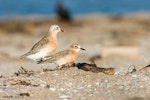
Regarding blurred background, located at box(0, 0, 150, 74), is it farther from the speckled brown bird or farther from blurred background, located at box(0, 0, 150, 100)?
the speckled brown bird

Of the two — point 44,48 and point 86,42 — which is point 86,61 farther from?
point 86,42

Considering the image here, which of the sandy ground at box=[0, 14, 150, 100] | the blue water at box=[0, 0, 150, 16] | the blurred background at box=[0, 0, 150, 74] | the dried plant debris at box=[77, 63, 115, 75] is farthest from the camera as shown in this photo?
the blue water at box=[0, 0, 150, 16]

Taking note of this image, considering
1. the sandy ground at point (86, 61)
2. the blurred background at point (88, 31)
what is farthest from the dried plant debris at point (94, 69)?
the blurred background at point (88, 31)

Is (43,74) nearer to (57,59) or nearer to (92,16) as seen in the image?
(57,59)

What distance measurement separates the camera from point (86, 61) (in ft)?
59.1

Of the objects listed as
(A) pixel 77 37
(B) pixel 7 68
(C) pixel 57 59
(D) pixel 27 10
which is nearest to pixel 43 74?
(C) pixel 57 59

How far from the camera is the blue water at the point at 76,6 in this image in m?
42.4

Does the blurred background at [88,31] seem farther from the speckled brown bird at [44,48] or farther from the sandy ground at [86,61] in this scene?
the speckled brown bird at [44,48]

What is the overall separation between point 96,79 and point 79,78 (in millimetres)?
281

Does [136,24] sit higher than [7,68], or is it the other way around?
[136,24]

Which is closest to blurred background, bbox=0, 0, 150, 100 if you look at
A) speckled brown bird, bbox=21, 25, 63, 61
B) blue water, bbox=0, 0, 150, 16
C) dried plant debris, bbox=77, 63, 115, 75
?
blue water, bbox=0, 0, 150, 16

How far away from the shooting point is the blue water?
42406 mm

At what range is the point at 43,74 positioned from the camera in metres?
11.6

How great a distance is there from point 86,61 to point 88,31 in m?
12.7
